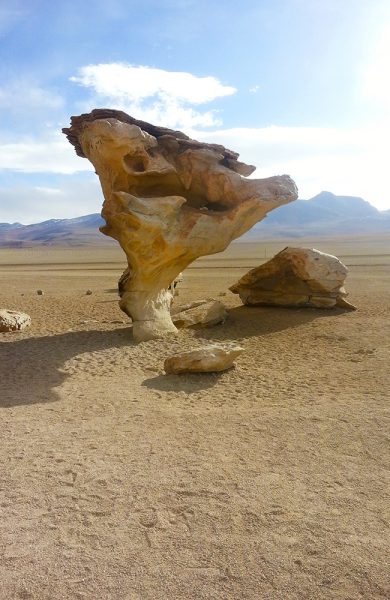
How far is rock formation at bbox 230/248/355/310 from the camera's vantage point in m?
15.9

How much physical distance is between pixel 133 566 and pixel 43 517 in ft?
3.80

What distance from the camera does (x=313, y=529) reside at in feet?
15.7

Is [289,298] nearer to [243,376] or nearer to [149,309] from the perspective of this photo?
[149,309]

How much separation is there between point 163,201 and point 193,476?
27.0 feet

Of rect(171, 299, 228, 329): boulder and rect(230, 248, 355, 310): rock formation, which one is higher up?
rect(230, 248, 355, 310): rock formation

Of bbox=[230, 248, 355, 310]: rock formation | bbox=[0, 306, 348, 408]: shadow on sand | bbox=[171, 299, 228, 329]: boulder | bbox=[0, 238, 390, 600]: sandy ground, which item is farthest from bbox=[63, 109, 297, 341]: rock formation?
bbox=[230, 248, 355, 310]: rock formation

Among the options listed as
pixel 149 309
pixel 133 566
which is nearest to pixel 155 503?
pixel 133 566

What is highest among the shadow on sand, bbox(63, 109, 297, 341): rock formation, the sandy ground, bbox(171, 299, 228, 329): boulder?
bbox(63, 109, 297, 341): rock formation

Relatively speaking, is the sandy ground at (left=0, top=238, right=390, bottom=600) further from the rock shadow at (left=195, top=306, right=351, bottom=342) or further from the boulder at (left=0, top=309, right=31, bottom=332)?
the boulder at (left=0, top=309, right=31, bottom=332)

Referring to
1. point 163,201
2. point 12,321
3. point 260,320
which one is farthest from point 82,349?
point 260,320

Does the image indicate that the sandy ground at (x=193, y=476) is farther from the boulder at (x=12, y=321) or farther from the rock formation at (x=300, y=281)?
the rock formation at (x=300, y=281)

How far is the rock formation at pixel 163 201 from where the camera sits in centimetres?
1255

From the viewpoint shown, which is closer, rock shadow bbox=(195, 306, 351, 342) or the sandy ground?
the sandy ground

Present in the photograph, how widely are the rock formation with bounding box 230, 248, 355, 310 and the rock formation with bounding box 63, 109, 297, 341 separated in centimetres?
277
